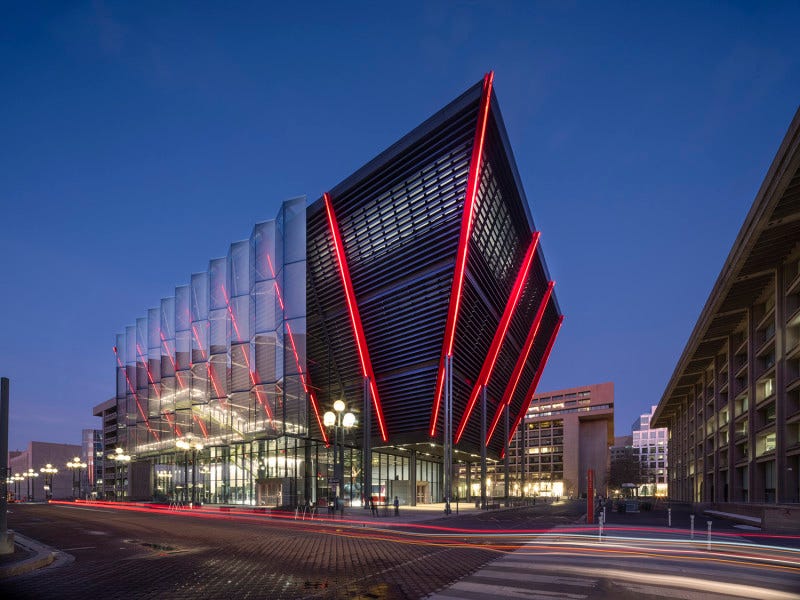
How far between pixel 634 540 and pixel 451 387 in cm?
2390

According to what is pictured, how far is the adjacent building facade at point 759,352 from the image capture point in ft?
101

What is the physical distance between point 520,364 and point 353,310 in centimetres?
2401

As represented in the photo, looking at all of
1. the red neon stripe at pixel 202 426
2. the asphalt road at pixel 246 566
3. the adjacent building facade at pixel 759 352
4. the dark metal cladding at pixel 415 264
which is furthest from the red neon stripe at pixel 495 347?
the asphalt road at pixel 246 566

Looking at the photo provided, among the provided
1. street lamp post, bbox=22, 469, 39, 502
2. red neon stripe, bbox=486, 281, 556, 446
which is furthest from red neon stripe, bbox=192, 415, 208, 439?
street lamp post, bbox=22, 469, 39, 502

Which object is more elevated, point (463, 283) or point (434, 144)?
point (434, 144)

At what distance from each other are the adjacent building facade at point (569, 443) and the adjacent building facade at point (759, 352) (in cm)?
8015

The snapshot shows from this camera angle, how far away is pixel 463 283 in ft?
136

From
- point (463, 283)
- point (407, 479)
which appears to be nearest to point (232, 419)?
point (407, 479)

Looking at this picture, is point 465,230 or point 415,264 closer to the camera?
point 465,230

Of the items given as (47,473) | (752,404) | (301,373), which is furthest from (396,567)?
(47,473)

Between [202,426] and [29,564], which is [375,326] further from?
[29,564]

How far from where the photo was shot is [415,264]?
42.3 metres

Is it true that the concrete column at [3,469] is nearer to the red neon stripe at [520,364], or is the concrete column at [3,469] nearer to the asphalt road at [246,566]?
the asphalt road at [246,566]

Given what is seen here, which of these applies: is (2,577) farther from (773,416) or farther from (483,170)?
(773,416)
